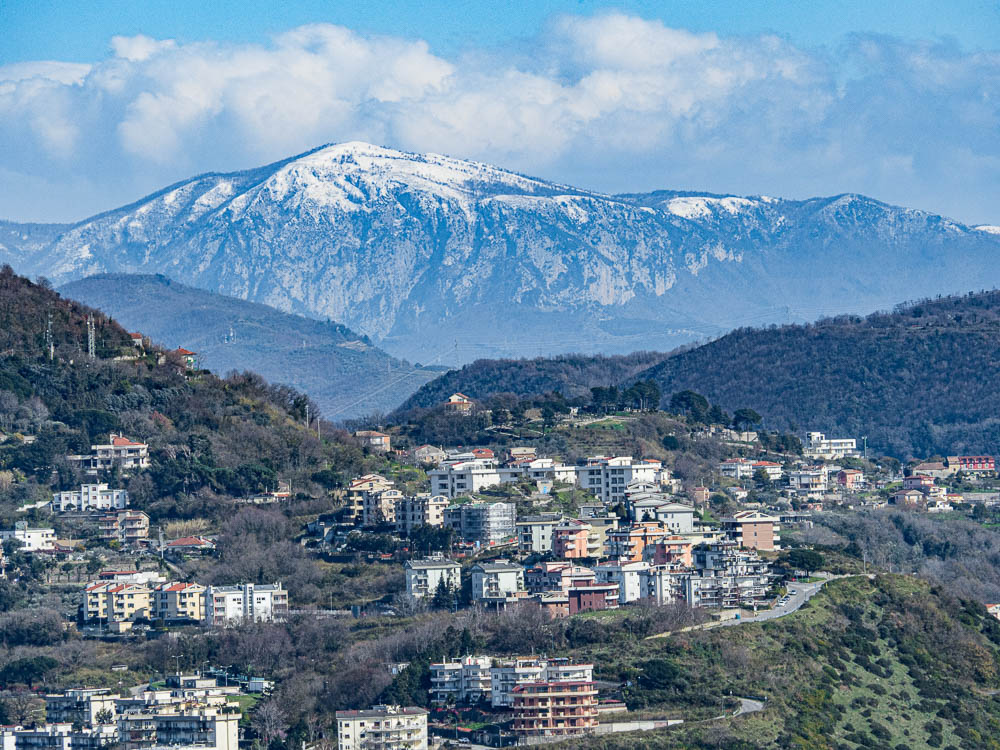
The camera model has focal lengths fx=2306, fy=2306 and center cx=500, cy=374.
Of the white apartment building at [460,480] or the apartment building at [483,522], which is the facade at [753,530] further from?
the white apartment building at [460,480]

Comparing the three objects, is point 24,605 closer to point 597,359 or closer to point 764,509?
point 764,509

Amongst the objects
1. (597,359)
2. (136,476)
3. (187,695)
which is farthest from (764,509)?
(597,359)

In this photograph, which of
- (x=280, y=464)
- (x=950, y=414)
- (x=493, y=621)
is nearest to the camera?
(x=493, y=621)

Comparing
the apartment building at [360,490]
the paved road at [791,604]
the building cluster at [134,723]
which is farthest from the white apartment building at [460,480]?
the building cluster at [134,723]

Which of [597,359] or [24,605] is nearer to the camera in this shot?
[24,605]

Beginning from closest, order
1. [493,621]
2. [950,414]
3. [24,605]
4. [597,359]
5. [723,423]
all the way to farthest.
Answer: [493,621] < [24,605] < [723,423] < [950,414] < [597,359]

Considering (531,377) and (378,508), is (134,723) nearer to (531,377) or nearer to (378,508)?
(378,508)

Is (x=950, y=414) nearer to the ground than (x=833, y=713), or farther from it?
farther from it
